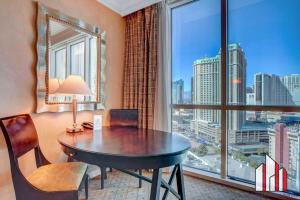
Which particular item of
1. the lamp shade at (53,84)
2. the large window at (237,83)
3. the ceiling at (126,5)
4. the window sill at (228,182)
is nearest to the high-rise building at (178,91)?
the large window at (237,83)

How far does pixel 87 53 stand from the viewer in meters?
2.60

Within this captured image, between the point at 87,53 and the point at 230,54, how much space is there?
1.94 metres

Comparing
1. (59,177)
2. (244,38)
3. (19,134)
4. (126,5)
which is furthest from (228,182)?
(126,5)

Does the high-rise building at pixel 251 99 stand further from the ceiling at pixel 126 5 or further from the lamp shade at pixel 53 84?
the lamp shade at pixel 53 84

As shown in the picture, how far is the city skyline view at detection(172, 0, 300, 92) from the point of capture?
216 centimetres

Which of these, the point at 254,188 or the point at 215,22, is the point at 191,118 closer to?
the point at 254,188

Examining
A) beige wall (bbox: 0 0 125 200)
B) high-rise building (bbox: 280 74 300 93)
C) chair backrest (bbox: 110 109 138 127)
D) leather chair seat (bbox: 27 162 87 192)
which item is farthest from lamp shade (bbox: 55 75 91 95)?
high-rise building (bbox: 280 74 300 93)

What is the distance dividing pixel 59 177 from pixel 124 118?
1275 millimetres

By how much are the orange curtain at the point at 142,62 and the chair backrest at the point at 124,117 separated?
31cm

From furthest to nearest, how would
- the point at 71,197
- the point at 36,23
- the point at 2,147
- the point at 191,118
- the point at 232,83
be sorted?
1. the point at 191,118
2. the point at 232,83
3. the point at 36,23
4. the point at 2,147
5. the point at 71,197

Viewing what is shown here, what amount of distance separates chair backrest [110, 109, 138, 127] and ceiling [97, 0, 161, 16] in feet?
5.30

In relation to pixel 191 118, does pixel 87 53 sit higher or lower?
higher

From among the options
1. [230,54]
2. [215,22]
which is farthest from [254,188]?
[215,22]

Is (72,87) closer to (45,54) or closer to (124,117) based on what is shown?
(45,54)
